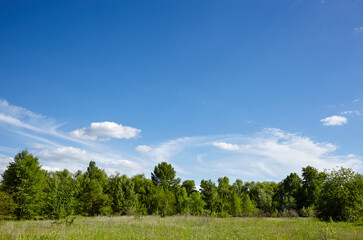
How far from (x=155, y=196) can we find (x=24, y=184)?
20146 mm

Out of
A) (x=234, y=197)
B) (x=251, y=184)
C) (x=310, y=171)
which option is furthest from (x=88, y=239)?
(x=251, y=184)

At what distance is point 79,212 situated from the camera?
133ft

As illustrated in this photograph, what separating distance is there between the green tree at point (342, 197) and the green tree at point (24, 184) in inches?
1561

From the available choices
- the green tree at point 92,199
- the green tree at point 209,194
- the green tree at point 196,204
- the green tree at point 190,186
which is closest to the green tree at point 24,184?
the green tree at point 92,199

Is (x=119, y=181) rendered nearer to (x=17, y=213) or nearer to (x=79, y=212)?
(x=79, y=212)

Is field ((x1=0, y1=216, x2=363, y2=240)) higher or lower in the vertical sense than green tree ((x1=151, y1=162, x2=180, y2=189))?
lower

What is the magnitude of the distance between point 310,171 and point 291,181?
7464 mm

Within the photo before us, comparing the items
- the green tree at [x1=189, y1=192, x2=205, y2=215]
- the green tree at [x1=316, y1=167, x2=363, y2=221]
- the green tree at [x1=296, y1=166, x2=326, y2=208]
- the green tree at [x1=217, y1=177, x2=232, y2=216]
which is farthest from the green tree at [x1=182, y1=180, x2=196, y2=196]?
the green tree at [x1=316, y1=167, x2=363, y2=221]

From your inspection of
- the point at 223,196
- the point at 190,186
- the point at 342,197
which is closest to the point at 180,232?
the point at 342,197

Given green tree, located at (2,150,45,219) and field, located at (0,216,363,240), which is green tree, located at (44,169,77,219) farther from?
green tree, located at (2,150,45,219)

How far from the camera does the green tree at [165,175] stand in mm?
59000

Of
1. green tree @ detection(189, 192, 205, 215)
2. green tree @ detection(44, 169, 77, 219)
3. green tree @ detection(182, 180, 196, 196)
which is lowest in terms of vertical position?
green tree @ detection(189, 192, 205, 215)

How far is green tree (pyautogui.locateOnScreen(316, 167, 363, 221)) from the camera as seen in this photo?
73.9ft

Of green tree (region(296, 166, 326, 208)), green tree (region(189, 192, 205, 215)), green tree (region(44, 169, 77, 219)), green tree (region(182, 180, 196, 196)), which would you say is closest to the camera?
green tree (region(44, 169, 77, 219))
